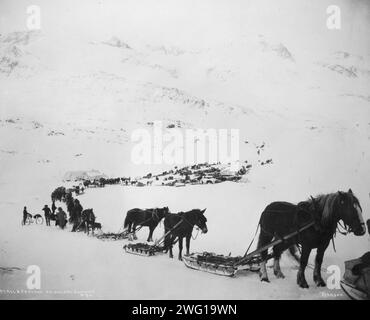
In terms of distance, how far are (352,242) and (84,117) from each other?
2.90 metres

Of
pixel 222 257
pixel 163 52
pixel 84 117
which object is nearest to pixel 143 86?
pixel 163 52

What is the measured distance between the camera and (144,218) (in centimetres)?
396

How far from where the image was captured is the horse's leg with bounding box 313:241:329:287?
145 inches

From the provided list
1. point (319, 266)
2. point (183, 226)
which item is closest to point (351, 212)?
point (319, 266)

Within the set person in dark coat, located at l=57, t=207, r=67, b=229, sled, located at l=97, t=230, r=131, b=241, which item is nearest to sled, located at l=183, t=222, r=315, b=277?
sled, located at l=97, t=230, r=131, b=241

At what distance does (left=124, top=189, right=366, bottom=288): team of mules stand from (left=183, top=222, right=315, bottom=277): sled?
0.13 ft

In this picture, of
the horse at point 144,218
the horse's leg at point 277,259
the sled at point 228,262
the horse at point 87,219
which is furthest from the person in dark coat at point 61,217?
the horse's leg at point 277,259

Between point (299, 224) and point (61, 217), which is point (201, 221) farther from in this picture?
point (61, 217)

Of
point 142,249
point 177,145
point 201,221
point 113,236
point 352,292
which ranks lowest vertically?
point 352,292

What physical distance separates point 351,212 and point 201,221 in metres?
1.35

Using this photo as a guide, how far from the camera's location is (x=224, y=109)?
13.6 ft

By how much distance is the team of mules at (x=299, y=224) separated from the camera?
11.7ft

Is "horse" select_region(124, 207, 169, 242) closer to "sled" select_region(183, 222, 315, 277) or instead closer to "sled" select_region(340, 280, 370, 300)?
"sled" select_region(183, 222, 315, 277)
